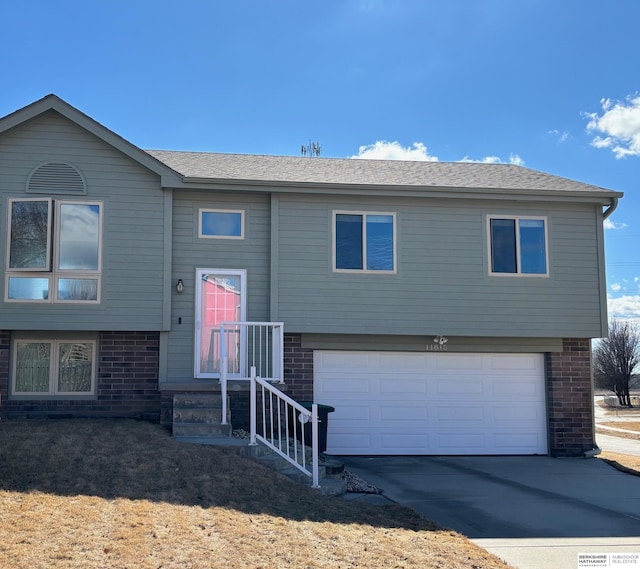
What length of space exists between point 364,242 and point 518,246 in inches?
113

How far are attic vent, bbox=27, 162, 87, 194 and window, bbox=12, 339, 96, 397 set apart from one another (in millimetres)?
2512

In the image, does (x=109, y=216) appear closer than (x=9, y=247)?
No

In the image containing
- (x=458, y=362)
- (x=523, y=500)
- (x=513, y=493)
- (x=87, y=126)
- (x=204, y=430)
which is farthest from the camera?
(x=458, y=362)

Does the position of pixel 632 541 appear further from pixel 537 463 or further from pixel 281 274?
pixel 281 274

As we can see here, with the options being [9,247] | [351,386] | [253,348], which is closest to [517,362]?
[351,386]

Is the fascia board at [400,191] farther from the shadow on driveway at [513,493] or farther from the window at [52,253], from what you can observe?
the shadow on driveway at [513,493]

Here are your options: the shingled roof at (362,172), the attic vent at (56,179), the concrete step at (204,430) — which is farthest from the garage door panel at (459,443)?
the attic vent at (56,179)

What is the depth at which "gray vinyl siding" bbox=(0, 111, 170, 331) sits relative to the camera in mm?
11188

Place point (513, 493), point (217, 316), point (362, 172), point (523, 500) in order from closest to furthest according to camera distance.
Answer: point (523, 500)
point (513, 493)
point (217, 316)
point (362, 172)

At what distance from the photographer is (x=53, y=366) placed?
37.9 ft

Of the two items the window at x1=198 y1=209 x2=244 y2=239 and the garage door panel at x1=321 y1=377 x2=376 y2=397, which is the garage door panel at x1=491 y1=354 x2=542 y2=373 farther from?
the window at x1=198 y1=209 x2=244 y2=239

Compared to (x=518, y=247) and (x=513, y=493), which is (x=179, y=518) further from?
(x=518, y=247)

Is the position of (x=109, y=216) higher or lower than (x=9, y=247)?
higher

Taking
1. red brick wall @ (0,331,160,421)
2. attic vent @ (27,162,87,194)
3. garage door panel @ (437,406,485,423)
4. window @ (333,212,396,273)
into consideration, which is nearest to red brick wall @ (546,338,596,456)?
garage door panel @ (437,406,485,423)
